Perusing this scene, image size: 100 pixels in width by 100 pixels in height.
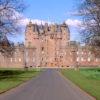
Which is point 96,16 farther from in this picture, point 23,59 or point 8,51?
point 23,59

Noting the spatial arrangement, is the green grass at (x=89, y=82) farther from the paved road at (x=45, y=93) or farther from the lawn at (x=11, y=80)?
the lawn at (x=11, y=80)

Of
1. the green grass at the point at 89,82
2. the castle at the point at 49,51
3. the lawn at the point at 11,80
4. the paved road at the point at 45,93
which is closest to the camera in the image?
the paved road at the point at 45,93

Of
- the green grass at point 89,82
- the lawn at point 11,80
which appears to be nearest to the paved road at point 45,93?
the green grass at point 89,82

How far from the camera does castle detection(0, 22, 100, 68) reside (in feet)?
547

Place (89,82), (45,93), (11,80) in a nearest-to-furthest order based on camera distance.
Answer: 1. (45,93)
2. (89,82)
3. (11,80)

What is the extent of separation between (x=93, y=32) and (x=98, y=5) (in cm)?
763

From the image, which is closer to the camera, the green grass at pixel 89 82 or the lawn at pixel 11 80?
the green grass at pixel 89 82

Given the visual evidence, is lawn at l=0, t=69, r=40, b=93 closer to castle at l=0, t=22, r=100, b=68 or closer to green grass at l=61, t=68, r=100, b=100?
green grass at l=61, t=68, r=100, b=100

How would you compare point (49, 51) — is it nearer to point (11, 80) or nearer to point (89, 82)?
point (11, 80)

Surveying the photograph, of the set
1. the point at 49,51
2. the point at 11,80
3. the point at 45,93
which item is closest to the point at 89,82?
the point at 11,80

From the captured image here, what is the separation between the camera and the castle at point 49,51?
6560 inches

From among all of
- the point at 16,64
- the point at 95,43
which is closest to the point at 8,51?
the point at 95,43

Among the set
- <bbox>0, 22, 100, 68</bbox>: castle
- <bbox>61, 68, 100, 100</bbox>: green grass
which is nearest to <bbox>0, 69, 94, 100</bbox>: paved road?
<bbox>61, 68, 100, 100</bbox>: green grass

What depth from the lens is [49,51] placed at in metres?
172
